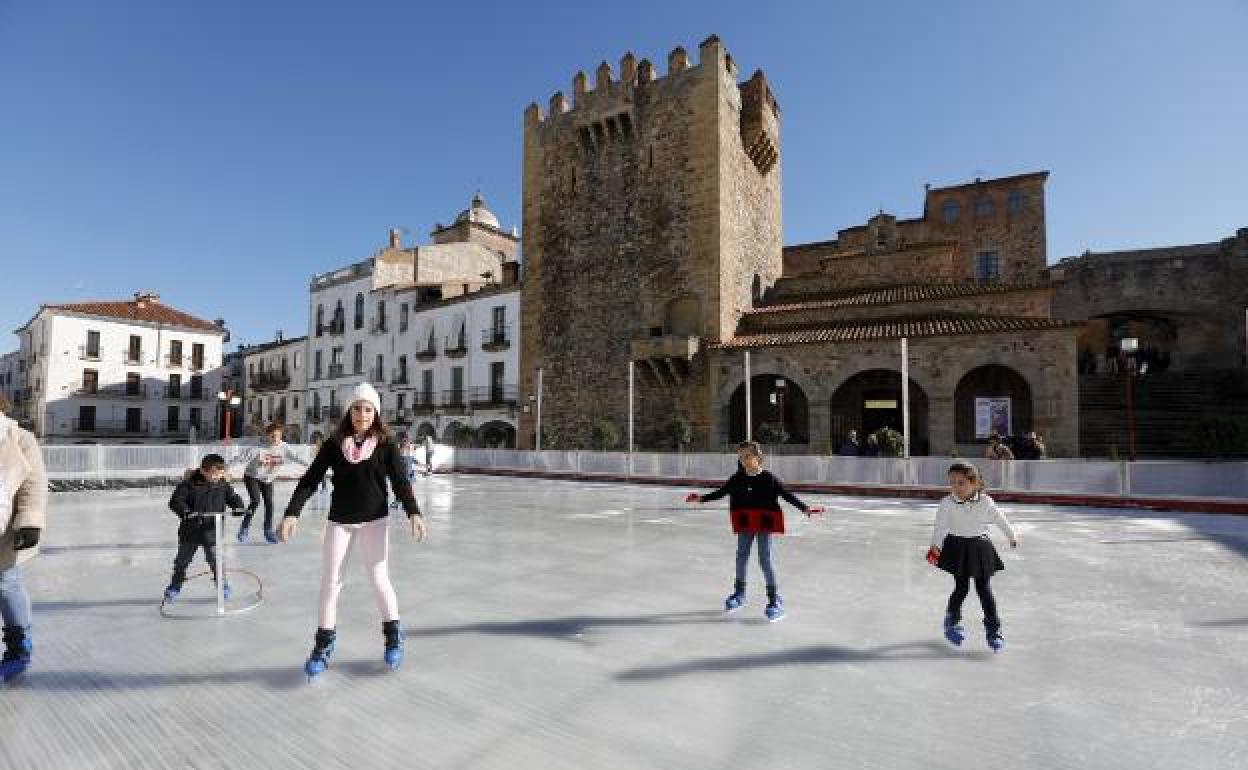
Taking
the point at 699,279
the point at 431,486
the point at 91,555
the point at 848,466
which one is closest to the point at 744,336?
the point at 699,279

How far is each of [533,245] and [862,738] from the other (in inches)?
1105

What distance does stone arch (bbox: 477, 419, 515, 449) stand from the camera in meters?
29.9

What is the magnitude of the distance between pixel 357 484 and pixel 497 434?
89.5 feet

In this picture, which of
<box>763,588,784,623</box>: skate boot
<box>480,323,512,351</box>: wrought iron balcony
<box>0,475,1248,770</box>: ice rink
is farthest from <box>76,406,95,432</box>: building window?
<box>763,588,784,623</box>: skate boot

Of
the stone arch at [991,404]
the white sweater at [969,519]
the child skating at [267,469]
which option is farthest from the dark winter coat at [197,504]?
the stone arch at [991,404]

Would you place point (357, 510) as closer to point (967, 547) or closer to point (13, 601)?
point (13, 601)

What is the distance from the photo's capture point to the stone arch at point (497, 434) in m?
29.9

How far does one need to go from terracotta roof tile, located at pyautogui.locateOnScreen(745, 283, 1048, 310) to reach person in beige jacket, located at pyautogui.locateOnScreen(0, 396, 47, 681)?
75.9 ft

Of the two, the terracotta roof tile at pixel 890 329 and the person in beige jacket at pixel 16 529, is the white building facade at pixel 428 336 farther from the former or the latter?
the person in beige jacket at pixel 16 529

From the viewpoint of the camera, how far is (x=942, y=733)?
2.90 meters

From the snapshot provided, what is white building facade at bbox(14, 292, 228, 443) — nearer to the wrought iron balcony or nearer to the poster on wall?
the wrought iron balcony

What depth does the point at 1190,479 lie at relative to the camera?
38.4 feet

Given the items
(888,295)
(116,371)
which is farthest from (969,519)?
(116,371)

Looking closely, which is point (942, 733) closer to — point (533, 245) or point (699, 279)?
point (699, 279)
